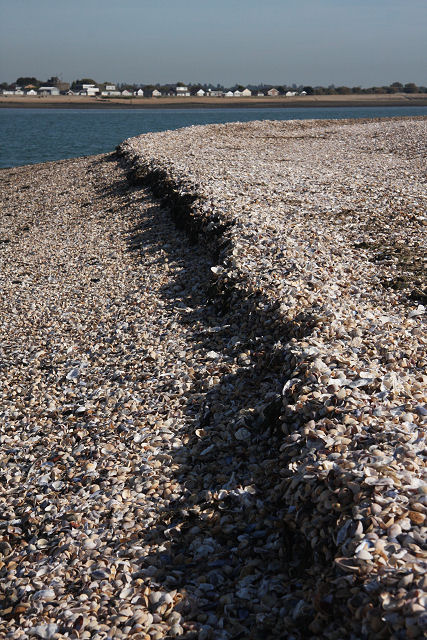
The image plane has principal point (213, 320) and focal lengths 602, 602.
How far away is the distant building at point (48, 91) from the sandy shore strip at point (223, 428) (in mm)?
162430

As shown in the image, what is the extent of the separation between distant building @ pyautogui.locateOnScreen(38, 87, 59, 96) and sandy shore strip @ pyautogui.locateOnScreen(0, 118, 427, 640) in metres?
162

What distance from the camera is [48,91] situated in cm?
16150

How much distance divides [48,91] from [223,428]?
173272 mm

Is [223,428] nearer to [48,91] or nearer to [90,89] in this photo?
[90,89]

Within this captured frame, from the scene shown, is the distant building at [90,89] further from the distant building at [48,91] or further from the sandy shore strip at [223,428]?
the sandy shore strip at [223,428]

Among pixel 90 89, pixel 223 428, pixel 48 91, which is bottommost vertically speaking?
pixel 223 428

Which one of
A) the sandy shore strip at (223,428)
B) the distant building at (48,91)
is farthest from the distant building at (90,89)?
the sandy shore strip at (223,428)

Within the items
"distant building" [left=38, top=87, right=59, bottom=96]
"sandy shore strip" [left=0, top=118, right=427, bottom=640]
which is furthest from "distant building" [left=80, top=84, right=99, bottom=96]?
"sandy shore strip" [left=0, top=118, right=427, bottom=640]

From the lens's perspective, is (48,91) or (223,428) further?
(48,91)

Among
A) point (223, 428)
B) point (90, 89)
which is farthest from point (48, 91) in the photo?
point (223, 428)

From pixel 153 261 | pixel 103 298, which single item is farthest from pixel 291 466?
pixel 153 261

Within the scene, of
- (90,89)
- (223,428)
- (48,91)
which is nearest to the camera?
(223,428)

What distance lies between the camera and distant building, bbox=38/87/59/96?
526 ft

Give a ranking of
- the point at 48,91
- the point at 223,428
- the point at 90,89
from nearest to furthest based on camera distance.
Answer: the point at 223,428
the point at 90,89
the point at 48,91
